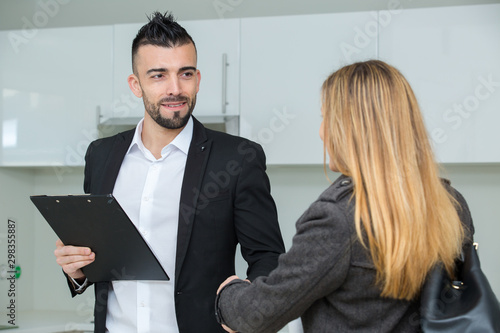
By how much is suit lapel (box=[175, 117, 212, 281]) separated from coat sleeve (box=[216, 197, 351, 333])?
1.62ft

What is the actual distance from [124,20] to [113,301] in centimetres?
209

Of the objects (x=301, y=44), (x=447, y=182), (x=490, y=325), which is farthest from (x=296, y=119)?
(x=490, y=325)

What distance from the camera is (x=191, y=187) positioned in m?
1.52

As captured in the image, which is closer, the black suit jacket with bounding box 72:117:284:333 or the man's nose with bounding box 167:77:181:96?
the black suit jacket with bounding box 72:117:284:333

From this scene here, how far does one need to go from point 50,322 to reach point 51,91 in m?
1.21

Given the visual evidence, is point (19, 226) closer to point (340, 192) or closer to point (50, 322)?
point (50, 322)

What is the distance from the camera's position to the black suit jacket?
1.46 m

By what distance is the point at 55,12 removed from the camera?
128 inches

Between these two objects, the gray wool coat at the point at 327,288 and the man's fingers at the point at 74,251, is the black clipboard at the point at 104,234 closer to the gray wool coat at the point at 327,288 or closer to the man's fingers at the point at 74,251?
the man's fingers at the point at 74,251

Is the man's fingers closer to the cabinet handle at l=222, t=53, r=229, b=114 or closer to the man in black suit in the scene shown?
the man in black suit

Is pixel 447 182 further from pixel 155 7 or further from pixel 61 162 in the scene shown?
pixel 155 7

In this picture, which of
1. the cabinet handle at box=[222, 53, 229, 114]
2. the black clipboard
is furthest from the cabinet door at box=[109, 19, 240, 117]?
the black clipboard

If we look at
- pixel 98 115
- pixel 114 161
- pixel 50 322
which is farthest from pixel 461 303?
pixel 50 322

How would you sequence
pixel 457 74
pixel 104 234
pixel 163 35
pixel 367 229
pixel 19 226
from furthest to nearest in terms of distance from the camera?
pixel 19 226
pixel 457 74
pixel 163 35
pixel 104 234
pixel 367 229
